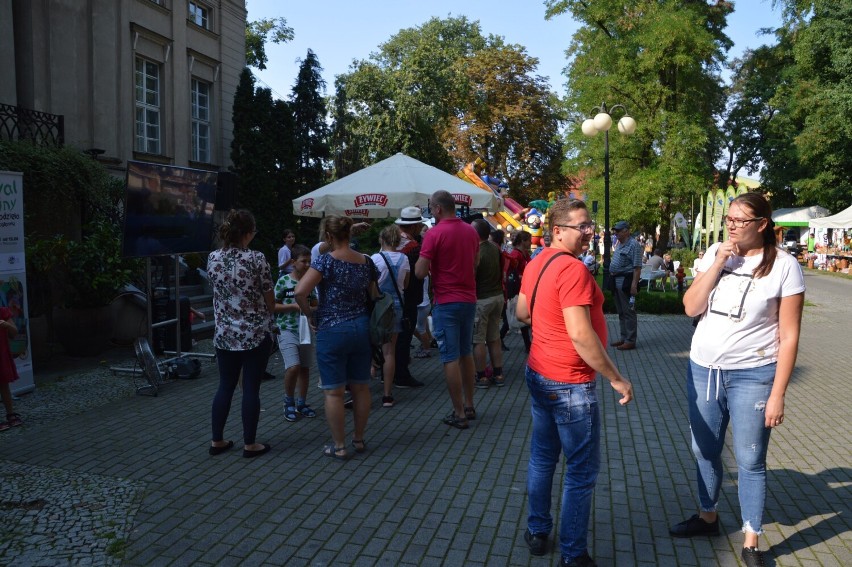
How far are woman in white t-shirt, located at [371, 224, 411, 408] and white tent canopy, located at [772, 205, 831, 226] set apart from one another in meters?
35.9

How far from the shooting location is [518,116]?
40469 millimetres

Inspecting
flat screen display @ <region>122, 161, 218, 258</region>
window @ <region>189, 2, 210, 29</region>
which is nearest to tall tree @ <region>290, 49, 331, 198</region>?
window @ <region>189, 2, 210, 29</region>

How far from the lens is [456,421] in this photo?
619 centimetres

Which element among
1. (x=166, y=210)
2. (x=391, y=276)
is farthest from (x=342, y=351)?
(x=166, y=210)

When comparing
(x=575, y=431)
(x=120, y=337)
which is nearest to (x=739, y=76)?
(x=120, y=337)

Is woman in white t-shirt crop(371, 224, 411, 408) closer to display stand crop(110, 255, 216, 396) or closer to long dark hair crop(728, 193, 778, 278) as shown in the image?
display stand crop(110, 255, 216, 396)

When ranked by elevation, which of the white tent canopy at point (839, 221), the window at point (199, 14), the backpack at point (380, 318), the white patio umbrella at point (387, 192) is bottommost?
the backpack at point (380, 318)

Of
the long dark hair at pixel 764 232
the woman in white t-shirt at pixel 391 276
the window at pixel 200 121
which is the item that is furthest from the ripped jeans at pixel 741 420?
the window at pixel 200 121

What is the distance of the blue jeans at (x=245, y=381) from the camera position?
5375 mm

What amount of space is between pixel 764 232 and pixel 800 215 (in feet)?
133

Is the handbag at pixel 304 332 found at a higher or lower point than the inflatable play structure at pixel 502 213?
lower

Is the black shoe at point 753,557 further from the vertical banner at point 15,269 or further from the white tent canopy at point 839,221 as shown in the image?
the white tent canopy at point 839,221

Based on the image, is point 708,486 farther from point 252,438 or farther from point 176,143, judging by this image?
point 176,143

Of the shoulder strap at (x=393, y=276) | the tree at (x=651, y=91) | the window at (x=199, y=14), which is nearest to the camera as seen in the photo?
the shoulder strap at (x=393, y=276)
